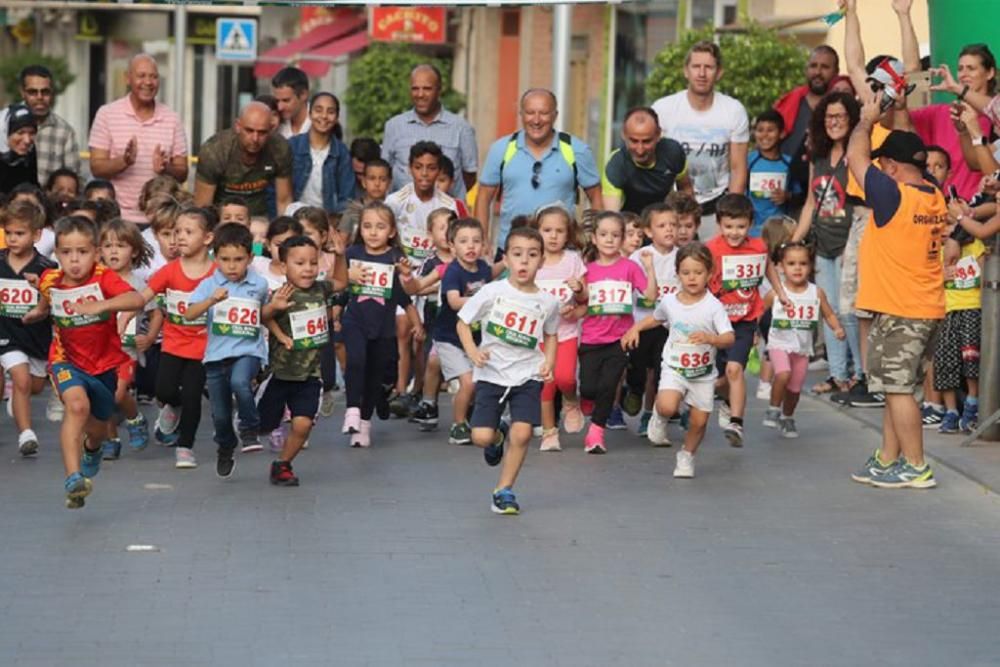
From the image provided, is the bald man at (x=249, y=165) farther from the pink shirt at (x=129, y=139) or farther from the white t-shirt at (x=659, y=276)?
the white t-shirt at (x=659, y=276)

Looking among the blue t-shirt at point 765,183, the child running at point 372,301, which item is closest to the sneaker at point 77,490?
the child running at point 372,301

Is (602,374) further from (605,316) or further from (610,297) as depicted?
(610,297)

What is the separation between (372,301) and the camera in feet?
45.0

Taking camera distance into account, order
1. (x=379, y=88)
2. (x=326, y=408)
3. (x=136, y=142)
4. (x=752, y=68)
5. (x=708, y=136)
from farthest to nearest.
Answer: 1. (x=379, y=88)
2. (x=752, y=68)
3. (x=136, y=142)
4. (x=708, y=136)
5. (x=326, y=408)

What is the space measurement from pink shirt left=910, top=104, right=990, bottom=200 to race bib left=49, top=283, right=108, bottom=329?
524 centimetres

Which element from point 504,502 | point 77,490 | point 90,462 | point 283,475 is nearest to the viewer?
point 77,490

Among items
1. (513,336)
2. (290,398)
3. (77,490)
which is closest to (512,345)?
(513,336)

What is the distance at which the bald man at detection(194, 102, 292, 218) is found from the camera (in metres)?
15.5

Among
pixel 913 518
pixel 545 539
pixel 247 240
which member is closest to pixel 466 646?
pixel 545 539

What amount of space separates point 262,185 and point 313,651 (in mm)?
8275

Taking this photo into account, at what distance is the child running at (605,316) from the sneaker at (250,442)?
1.88 meters

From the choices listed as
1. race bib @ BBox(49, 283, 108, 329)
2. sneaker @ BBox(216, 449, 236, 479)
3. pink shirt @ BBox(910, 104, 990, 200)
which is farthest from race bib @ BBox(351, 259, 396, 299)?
pink shirt @ BBox(910, 104, 990, 200)

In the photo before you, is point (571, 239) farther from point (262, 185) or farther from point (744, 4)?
point (744, 4)

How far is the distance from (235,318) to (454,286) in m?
1.93
